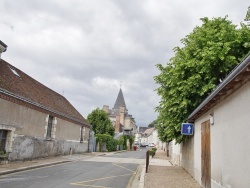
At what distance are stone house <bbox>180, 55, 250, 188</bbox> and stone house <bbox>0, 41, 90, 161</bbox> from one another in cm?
1139

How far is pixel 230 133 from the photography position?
6340 millimetres

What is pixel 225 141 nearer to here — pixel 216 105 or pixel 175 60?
pixel 216 105

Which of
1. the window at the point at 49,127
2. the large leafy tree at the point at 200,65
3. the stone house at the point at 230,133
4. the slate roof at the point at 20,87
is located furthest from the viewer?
the window at the point at 49,127

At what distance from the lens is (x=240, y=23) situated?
1340 cm

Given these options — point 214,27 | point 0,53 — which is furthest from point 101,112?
point 214,27

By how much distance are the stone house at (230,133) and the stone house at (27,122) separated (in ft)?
37.4

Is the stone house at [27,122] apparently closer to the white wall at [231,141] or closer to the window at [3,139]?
the window at [3,139]

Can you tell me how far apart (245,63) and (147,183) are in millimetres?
7296

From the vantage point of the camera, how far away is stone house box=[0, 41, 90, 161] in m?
15.6

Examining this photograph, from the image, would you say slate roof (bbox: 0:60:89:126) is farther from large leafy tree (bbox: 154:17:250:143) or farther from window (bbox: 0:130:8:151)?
large leafy tree (bbox: 154:17:250:143)

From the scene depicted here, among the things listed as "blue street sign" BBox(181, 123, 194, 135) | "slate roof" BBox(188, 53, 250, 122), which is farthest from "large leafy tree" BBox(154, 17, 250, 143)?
"slate roof" BBox(188, 53, 250, 122)

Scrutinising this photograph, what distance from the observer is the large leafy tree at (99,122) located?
49013 mm

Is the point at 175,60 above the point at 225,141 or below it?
above

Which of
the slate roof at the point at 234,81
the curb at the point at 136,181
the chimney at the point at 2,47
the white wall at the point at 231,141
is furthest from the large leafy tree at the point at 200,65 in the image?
the chimney at the point at 2,47
